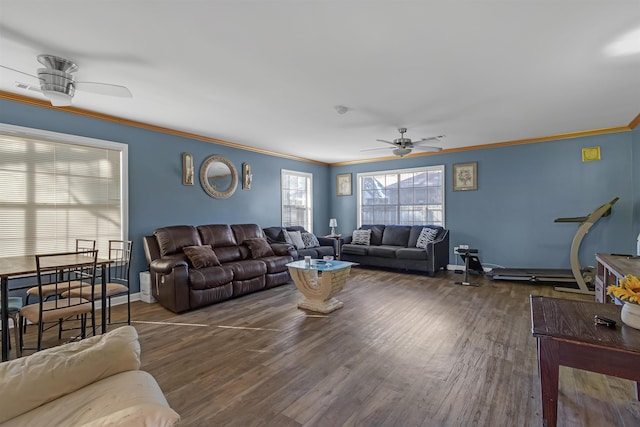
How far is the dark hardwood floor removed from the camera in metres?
1.86

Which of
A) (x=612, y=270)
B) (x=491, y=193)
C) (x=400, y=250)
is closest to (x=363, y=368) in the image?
(x=612, y=270)

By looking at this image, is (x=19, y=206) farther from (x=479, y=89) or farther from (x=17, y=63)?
(x=479, y=89)

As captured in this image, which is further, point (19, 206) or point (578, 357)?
point (19, 206)

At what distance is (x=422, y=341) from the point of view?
2881mm

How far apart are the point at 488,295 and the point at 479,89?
9.52 ft

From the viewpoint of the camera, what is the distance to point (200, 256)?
4191mm

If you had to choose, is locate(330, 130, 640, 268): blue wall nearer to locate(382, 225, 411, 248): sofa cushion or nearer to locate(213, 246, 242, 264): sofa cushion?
locate(382, 225, 411, 248): sofa cushion

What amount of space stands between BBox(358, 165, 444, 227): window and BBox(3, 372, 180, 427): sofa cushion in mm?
6365

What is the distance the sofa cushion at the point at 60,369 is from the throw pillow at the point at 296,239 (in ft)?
15.8

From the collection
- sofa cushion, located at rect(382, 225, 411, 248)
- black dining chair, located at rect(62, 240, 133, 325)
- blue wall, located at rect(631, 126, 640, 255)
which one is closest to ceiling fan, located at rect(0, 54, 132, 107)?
black dining chair, located at rect(62, 240, 133, 325)

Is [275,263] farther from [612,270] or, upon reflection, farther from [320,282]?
[612,270]

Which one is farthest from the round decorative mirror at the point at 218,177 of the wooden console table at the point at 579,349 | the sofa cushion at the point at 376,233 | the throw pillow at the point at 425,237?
the wooden console table at the point at 579,349

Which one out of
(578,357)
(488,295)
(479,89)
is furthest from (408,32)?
(488,295)

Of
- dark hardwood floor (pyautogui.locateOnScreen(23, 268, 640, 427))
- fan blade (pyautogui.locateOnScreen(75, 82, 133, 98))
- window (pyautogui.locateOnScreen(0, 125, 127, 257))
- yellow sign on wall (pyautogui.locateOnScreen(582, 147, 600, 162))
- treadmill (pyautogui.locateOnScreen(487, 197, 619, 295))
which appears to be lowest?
dark hardwood floor (pyautogui.locateOnScreen(23, 268, 640, 427))
